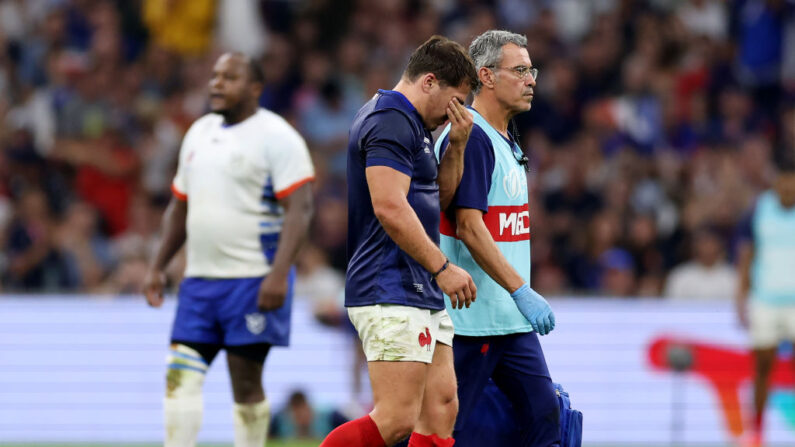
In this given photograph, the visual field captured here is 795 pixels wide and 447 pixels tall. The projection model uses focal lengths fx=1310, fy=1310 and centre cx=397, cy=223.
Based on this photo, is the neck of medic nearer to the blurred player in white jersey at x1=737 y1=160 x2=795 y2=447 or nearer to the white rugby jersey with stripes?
the white rugby jersey with stripes

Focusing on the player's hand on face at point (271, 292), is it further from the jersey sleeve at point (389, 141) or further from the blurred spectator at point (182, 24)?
the blurred spectator at point (182, 24)

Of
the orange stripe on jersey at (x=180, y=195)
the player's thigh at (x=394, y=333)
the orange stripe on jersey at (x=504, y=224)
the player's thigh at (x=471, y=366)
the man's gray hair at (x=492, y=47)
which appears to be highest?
the man's gray hair at (x=492, y=47)

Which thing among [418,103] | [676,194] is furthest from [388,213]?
[676,194]

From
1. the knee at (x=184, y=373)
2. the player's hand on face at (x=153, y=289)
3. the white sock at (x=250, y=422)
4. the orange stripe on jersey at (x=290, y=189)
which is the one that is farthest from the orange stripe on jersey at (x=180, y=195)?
the white sock at (x=250, y=422)

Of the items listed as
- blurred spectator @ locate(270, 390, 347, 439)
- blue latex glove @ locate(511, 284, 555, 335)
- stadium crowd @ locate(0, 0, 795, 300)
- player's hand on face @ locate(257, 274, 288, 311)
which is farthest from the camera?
stadium crowd @ locate(0, 0, 795, 300)

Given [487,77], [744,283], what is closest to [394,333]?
[487,77]

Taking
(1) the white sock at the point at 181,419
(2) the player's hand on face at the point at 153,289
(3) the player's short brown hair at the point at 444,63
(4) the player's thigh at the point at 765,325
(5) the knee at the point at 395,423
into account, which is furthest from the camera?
(4) the player's thigh at the point at 765,325

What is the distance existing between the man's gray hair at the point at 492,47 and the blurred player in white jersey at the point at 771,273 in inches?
219

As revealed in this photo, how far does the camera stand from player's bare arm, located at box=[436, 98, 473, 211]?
5988 mm

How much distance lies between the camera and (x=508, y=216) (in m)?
6.50

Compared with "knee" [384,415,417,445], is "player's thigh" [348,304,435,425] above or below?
above

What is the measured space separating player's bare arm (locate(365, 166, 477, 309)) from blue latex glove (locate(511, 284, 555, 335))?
1.50ft

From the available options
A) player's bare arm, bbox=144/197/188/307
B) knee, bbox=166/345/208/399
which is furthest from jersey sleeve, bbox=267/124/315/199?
knee, bbox=166/345/208/399

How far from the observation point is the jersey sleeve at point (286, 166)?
7789mm
